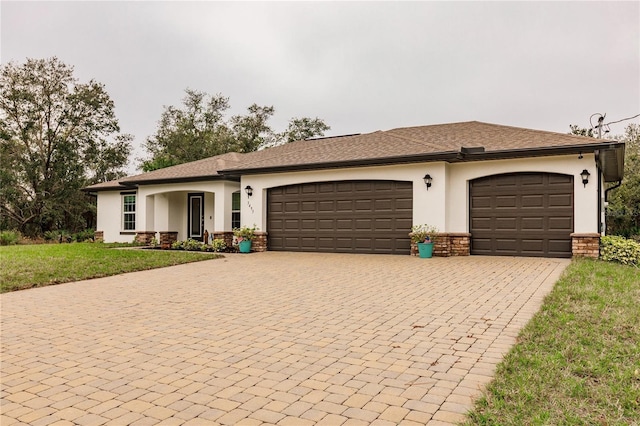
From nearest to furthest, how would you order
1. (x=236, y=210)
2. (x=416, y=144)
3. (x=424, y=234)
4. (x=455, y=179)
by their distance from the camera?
(x=424, y=234), (x=455, y=179), (x=416, y=144), (x=236, y=210)

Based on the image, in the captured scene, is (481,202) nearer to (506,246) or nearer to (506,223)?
(506,223)

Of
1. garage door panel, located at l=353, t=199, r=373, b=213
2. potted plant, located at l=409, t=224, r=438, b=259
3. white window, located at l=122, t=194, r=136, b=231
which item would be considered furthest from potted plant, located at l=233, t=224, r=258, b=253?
white window, located at l=122, t=194, r=136, b=231

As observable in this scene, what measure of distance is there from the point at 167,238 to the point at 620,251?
15.9 m

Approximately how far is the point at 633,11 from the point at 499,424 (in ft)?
54.2

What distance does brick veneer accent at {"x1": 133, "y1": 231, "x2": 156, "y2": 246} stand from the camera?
18391mm

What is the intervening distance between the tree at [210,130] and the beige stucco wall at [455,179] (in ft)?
65.3

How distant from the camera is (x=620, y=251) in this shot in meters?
10.5

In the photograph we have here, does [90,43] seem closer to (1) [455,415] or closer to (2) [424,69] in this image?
(2) [424,69]

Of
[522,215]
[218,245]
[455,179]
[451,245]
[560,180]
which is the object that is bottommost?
[218,245]

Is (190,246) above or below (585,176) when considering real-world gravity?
below

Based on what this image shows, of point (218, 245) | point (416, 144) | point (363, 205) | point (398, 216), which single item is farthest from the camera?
point (218, 245)

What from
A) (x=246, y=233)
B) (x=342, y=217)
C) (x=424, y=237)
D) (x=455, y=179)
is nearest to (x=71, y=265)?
Result: (x=246, y=233)

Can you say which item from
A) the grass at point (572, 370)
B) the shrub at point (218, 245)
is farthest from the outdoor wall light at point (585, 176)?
the shrub at point (218, 245)

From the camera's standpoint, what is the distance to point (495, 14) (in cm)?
1377
